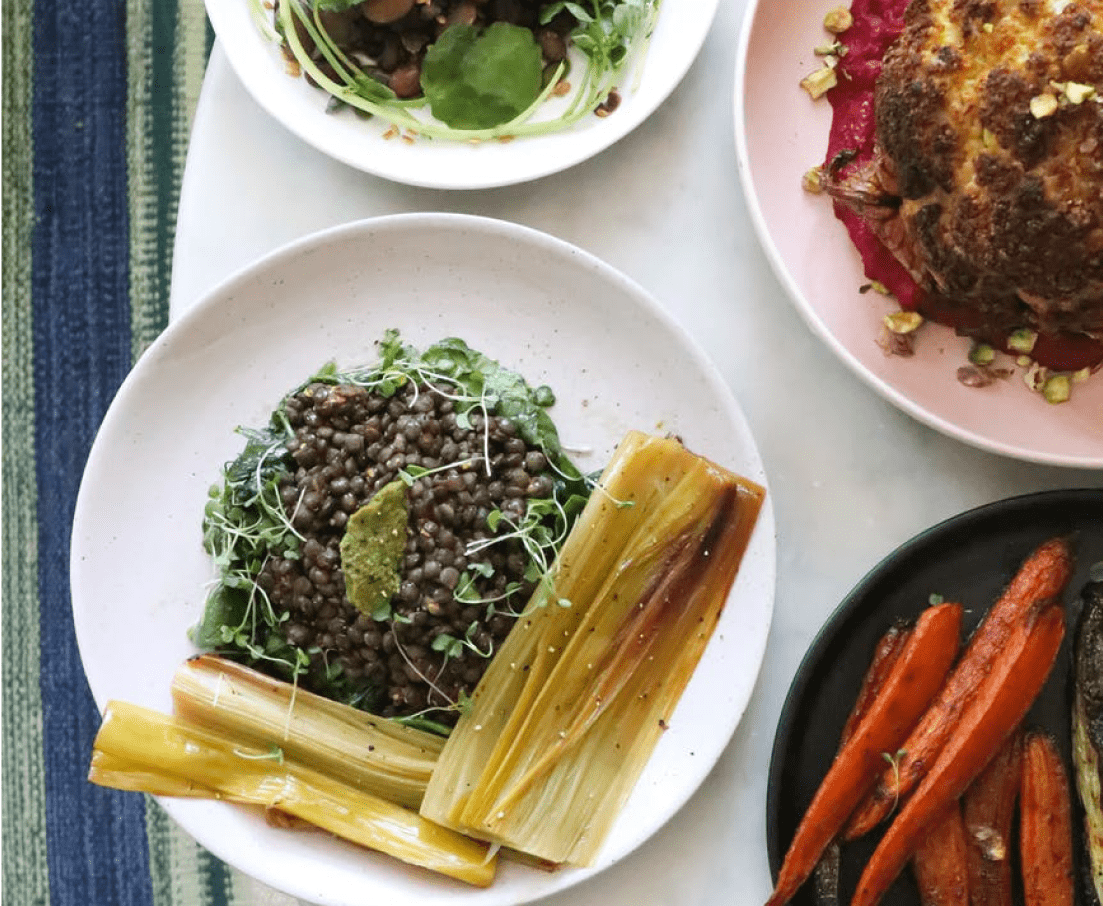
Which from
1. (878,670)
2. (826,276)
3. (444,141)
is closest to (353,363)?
(444,141)

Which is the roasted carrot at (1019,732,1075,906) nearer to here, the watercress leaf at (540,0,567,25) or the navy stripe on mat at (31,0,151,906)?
the watercress leaf at (540,0,567,25)

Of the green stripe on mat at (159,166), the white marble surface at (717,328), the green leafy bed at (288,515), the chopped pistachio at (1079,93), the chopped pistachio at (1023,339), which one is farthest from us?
the green stripe on mat at (159,166)

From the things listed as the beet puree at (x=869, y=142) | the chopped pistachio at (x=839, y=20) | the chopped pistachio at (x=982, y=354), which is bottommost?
the chopped pistachio at (x=982, y=354)

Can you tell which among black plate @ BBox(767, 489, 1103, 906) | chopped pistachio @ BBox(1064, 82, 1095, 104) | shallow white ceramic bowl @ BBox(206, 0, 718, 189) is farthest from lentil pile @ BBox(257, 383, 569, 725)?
chopped pistachio @ BBox(1064, 82, 1095, 104)

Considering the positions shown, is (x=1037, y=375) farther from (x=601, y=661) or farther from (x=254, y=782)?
(x=254, y=782)

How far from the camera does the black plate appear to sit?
6.33 feet

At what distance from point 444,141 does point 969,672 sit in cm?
121

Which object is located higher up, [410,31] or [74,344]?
[410,31]

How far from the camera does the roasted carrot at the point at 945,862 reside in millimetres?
1929

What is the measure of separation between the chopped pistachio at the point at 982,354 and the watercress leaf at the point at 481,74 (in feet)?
2.67

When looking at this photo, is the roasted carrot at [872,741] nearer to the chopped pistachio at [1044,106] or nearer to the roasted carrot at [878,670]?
the roasted carrot at [878,670]

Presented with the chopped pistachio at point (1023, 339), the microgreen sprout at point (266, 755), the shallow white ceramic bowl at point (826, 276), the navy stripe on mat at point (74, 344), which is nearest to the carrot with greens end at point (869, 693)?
the shallow white ceramic bowl at point (826, 276)

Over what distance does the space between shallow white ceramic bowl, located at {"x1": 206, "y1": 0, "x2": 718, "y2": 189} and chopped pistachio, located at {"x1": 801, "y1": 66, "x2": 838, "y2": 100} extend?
0.60 feet

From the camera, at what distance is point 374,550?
6.14 ft
